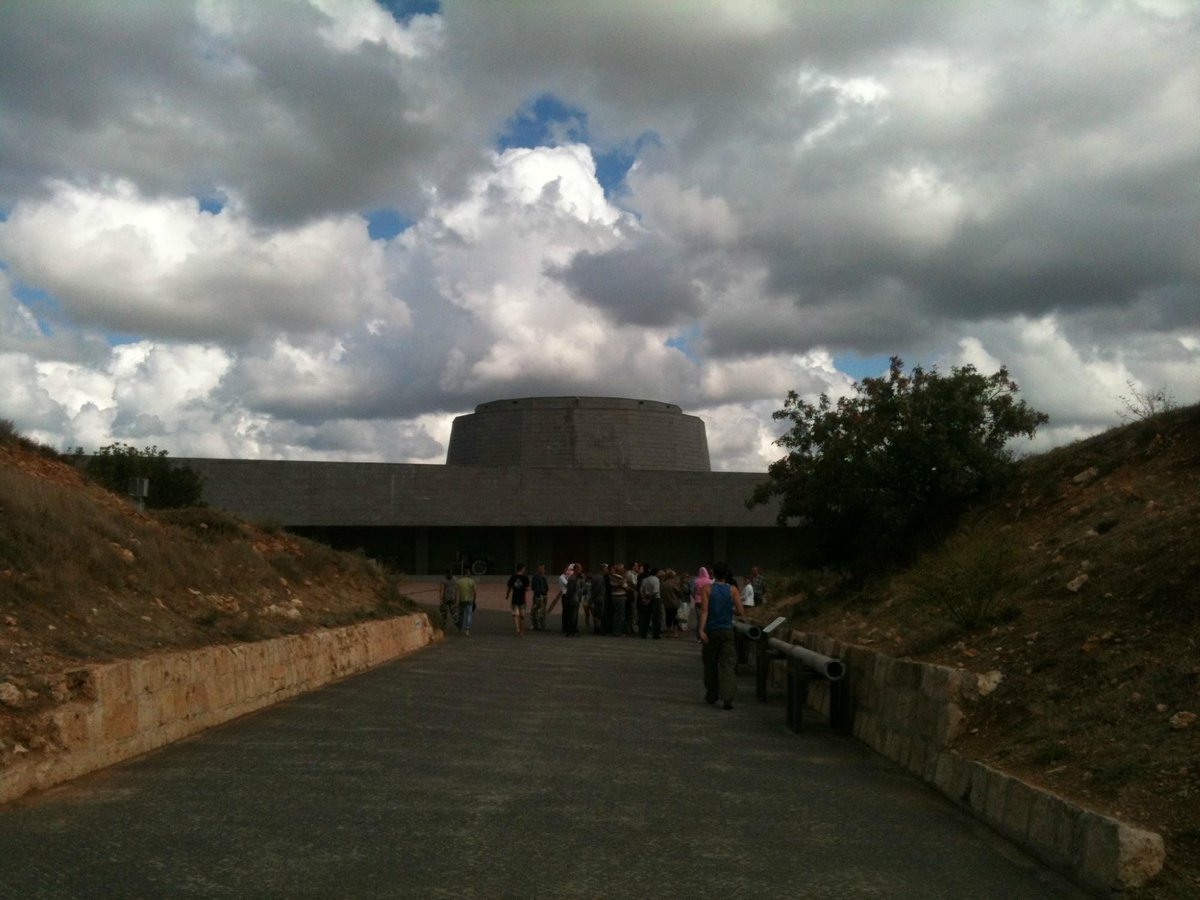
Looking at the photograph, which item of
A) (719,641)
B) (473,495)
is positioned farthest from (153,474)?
(719,641)

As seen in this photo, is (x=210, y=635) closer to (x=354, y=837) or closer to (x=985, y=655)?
(x=354, y=837)

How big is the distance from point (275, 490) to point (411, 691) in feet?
130

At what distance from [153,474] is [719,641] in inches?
1190

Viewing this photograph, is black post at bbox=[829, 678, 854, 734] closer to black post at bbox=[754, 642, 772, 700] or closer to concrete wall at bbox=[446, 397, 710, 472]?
black post at bbox=[754, 642, 772, 700]

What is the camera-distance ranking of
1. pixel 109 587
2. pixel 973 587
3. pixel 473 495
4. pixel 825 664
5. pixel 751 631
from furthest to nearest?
1. pixel 473 495
2. pixel 751 631
3. pixel 109 587
4. pixel 973 587
5. pixel 825 664

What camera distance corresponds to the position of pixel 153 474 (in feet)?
127

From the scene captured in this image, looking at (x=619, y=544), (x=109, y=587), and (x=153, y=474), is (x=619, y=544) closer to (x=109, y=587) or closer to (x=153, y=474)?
(x=153, y=474)

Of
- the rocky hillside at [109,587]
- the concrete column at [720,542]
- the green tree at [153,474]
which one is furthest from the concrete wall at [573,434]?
the rocky hillside at [109,587]

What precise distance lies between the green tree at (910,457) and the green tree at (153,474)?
81.2 ft

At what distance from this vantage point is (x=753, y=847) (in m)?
6.31

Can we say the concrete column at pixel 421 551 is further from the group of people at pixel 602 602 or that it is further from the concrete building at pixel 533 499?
the group of people at pixel 602 602

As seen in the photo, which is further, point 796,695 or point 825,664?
point 796,695

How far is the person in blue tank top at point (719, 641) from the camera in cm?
1316

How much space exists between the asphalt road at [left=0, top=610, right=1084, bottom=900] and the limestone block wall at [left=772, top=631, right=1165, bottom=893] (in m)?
0.15
